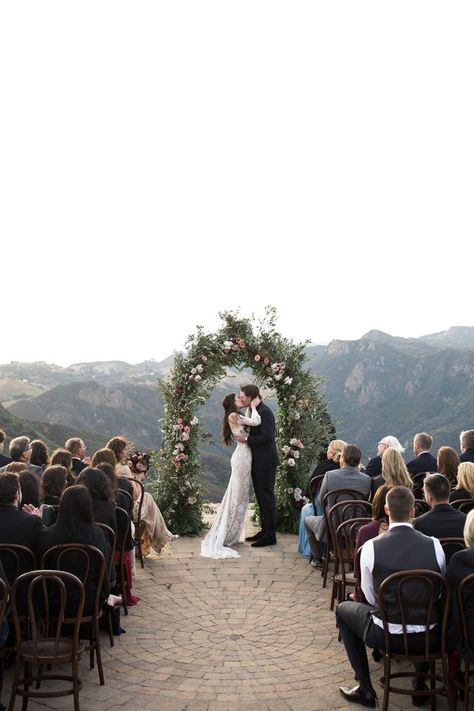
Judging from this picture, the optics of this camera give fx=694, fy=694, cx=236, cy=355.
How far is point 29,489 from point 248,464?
428 cm

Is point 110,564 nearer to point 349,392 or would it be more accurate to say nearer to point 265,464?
point 265,464

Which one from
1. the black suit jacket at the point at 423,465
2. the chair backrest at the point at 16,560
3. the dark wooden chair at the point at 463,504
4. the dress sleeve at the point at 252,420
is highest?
the dress sleeve at the point at 252,420

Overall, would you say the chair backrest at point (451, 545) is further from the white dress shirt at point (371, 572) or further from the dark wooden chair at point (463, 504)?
the dark wooden chair at point (463, 504)

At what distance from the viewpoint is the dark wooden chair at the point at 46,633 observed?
4.30 meters

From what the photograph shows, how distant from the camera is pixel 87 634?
5242mm

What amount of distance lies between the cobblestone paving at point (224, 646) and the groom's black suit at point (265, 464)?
104 cm

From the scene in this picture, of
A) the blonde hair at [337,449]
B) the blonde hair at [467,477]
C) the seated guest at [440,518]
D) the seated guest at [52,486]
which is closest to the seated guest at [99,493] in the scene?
the seated guest at [52,486]

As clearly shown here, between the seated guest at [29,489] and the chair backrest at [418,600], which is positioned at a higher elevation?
the seated guest at [29,489]

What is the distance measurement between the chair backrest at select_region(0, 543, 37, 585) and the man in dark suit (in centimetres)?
→ 465

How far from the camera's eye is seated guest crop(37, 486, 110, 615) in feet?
16.1

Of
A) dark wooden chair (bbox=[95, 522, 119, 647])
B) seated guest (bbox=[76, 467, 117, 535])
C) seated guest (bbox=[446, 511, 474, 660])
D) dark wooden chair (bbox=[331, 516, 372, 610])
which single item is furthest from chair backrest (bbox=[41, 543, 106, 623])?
seated guest (bbox=[446, 511, 474, 660])

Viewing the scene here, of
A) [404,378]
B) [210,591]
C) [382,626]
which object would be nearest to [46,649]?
[382,626]

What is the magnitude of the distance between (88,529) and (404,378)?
209 feet

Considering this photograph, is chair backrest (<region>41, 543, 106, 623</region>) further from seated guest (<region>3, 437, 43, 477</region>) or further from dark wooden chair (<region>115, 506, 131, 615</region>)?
seated guest (<region>3, 437, 43, 477</region>)
